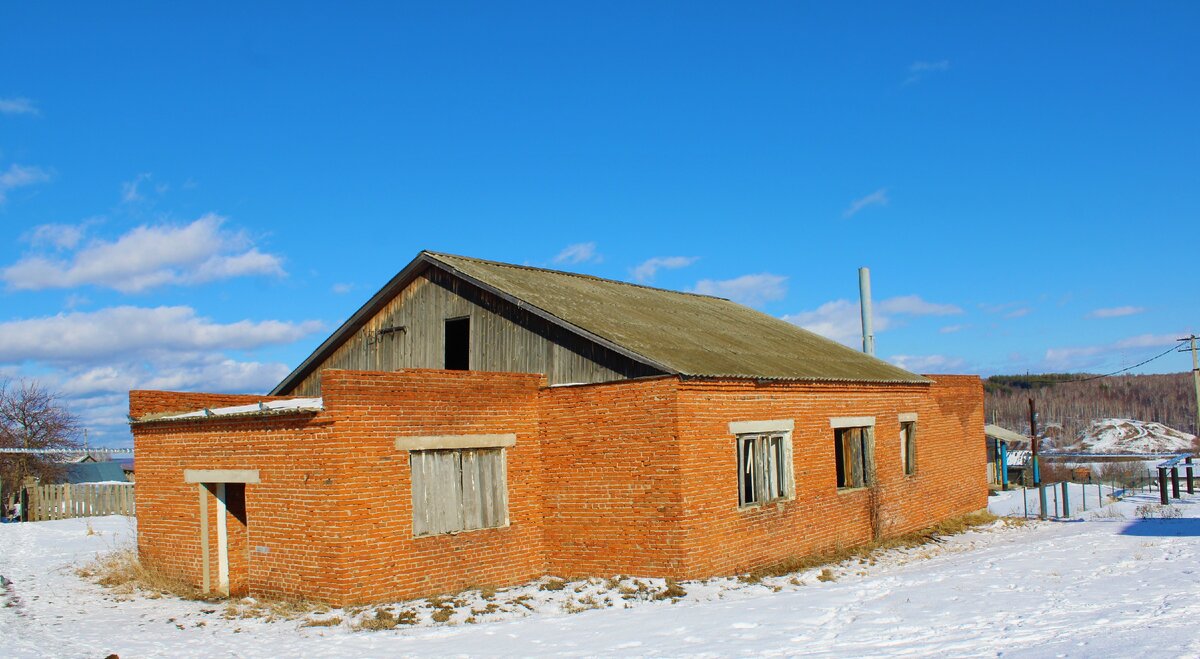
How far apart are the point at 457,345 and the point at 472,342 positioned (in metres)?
0.90

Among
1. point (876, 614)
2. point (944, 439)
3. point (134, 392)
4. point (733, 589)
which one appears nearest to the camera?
point (876, 614)

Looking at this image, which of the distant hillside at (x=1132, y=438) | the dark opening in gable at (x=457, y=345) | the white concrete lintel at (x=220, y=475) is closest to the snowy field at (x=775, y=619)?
the white concrete lintel at (x=220, y=475)

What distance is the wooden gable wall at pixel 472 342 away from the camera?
14859 mm

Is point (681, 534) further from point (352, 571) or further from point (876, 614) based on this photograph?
A: point (352, 571)

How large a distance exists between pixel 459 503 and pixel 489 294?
12.7 ft

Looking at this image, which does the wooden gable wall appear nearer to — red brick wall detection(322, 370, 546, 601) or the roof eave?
red brick wall detection(322, 370, 546, 601)

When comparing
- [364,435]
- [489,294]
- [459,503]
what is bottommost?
[459,503]

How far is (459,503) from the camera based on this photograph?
14.0 meters

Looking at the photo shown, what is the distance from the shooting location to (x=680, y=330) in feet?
59.1

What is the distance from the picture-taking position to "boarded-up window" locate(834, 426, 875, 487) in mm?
18750

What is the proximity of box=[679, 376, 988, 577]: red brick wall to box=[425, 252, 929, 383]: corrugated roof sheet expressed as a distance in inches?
16.2

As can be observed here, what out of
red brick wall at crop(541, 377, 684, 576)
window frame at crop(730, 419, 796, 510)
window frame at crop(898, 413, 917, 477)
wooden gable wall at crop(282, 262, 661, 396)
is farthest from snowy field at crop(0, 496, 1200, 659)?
window frame at crop(898, 413, 917, 477)

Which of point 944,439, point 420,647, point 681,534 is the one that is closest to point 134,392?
point 420,647

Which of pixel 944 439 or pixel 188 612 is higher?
pixel 944 439
